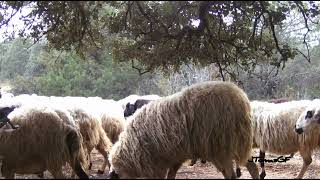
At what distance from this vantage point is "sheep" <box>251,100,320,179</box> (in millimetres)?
9227

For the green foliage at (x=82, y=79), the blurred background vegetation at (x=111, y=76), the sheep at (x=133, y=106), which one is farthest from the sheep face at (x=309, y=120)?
the green foliage at (x=82, y=79)

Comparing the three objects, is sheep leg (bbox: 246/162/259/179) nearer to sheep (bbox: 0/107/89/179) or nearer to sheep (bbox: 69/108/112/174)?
sheep (bbox: 0/107/89/179)

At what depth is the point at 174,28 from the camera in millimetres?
8164

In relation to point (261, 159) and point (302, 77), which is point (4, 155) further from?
point (302, 77)

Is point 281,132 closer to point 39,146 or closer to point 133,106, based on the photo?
point 133,106

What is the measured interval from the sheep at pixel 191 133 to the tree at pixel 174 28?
4.38 feet

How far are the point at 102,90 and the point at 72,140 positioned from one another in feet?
53.2

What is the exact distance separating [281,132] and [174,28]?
10.4ft

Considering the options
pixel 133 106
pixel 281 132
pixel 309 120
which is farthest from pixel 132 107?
pixel 309 120

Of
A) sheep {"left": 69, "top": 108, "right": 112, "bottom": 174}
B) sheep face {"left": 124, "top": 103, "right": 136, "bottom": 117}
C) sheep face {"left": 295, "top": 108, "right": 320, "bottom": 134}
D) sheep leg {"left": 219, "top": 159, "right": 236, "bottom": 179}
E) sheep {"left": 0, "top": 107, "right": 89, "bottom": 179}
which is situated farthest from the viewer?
sheep face {"left": 124, "top": 103, "right": 136, "bottom": 117}

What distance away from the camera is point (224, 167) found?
5.76 metres

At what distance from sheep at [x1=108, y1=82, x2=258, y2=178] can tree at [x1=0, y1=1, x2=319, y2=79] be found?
1.33 m

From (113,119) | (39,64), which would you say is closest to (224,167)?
(113,119)

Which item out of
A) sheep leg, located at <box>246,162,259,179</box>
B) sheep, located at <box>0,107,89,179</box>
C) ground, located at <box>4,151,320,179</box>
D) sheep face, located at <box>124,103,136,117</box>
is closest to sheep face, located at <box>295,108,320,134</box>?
ground, located at <box>4,151,320,179</box>
